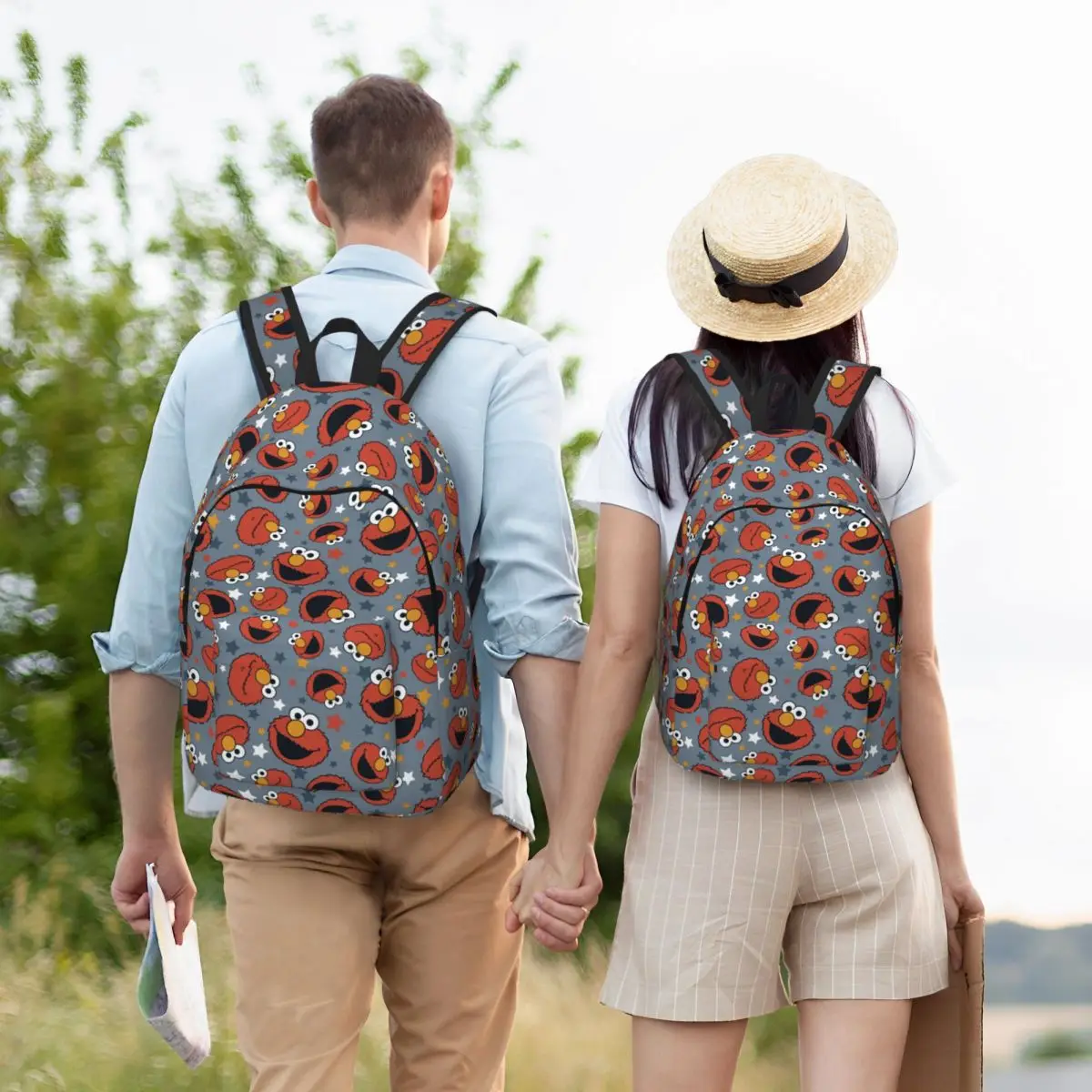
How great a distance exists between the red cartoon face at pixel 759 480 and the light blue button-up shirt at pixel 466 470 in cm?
29

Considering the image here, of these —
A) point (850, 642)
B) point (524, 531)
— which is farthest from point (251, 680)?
point (850, 642)

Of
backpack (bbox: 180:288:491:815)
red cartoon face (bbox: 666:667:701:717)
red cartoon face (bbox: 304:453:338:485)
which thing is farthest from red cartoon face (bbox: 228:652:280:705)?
red cartoon face (bbox: 666:667:701:717)

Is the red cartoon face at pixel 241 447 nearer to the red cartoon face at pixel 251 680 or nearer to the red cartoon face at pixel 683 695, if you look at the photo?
the red cartoon face at pixel 251 680

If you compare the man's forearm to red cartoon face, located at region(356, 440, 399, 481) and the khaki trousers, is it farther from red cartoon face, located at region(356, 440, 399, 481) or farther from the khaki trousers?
red cartoon face, located at region(356, 440, 399, 481)

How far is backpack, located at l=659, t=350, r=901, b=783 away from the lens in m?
1.76

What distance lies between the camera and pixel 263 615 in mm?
1750

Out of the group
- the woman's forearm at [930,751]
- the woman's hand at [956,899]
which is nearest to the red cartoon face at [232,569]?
the woman's forearm at [930,751]

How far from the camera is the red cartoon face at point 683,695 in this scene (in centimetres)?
178

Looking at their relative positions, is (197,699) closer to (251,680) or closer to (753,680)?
(251,680)

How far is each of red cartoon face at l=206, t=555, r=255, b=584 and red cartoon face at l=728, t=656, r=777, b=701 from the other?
2.05ft

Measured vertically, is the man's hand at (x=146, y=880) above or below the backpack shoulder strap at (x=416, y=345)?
below

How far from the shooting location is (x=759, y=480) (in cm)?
177

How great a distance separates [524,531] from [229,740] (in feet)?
1.56

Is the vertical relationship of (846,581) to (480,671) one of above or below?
above
